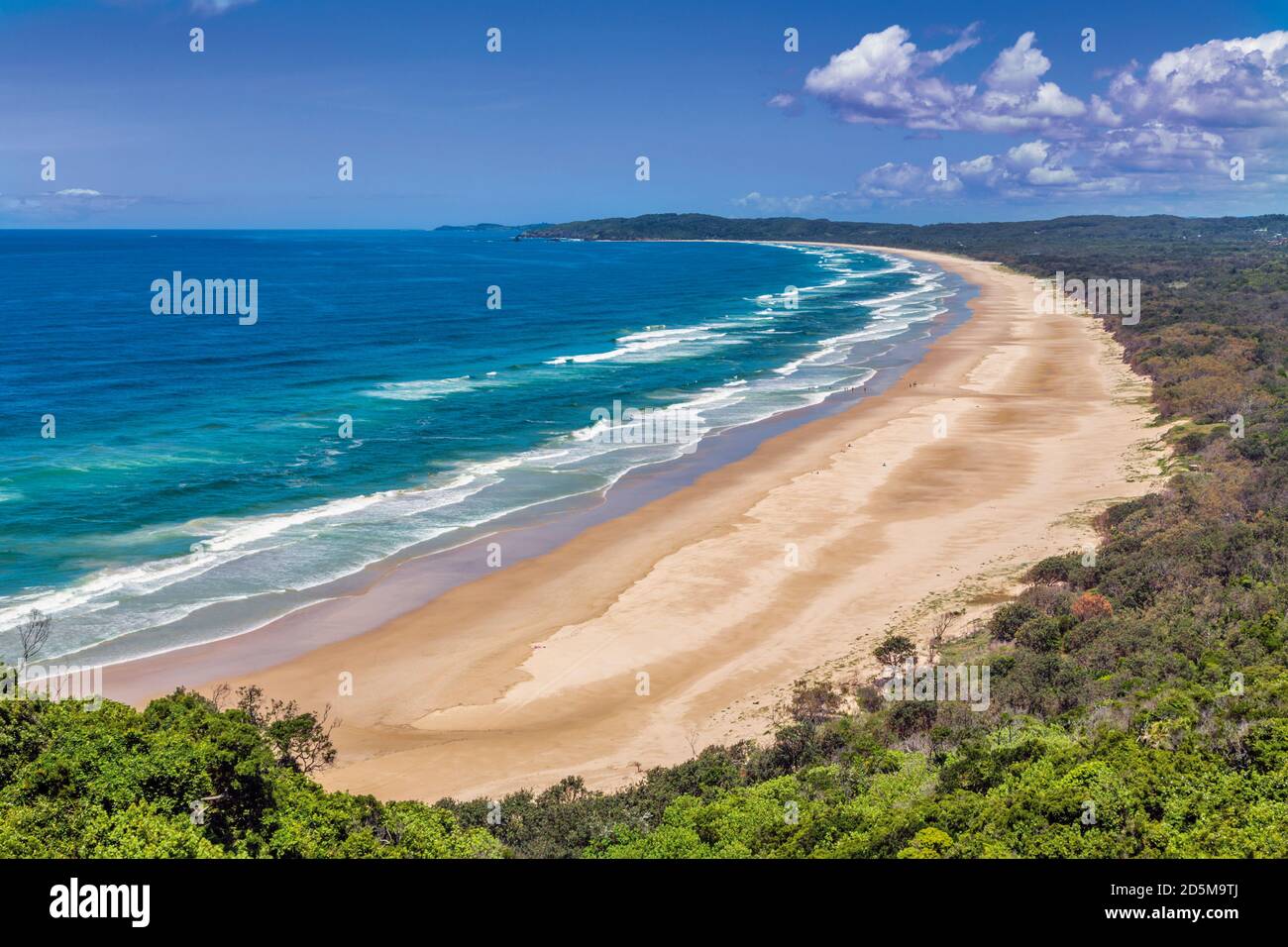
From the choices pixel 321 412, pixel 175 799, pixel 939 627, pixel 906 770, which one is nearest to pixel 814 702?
pixel 906 770

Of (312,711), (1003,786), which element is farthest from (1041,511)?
(312,711)

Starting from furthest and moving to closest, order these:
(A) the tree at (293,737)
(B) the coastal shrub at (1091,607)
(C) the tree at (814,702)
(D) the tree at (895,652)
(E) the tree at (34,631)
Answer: (E) the tree at (34,631) < (D) the tree at (895,652) < (B) the coastal shrub at (1091,607) < (C) the tree at (814,702) < (A) the tree at (293,737)

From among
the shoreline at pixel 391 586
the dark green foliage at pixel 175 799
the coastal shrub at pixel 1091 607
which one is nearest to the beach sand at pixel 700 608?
the shoreline at pixel 391 586

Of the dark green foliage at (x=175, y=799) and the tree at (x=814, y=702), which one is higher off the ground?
the dark green foliage at (x=175, y=799)

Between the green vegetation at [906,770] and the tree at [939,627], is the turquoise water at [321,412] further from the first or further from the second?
the tree at [939,627]

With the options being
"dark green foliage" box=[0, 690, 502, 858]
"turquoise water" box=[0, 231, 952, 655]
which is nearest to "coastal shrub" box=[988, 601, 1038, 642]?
"dark green foliage" box=[0, 690, 502, 858]

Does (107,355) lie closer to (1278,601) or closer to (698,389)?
(698,389)

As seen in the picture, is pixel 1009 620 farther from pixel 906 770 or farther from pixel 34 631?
pixel 34 631
